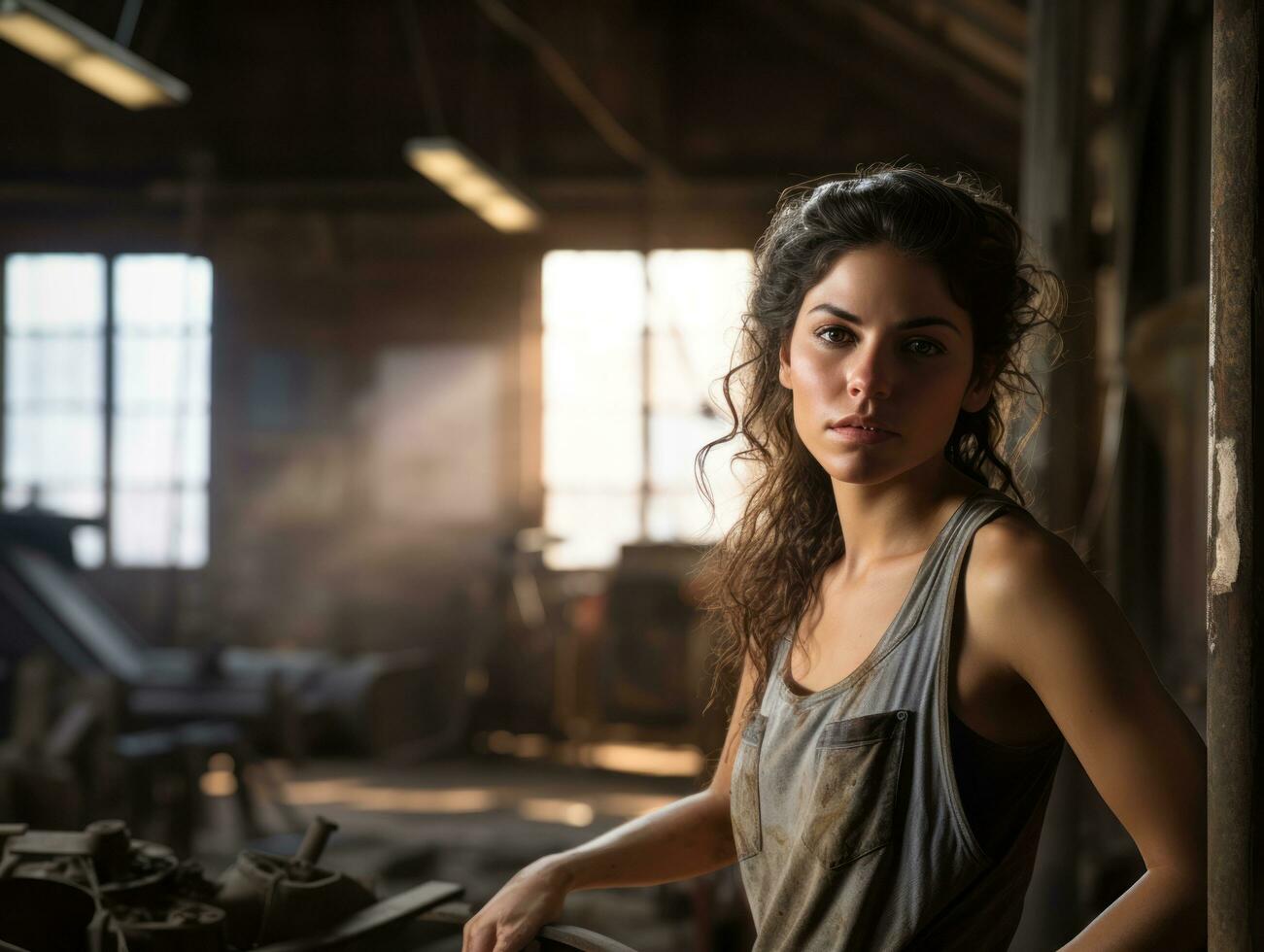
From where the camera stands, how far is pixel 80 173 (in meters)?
10.8

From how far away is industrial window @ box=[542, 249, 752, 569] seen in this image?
10.4 metres

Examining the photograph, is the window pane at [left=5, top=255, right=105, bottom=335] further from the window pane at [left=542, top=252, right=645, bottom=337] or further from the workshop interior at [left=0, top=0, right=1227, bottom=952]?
the window pane at [left=542, top=252, right=645, bottom=337]

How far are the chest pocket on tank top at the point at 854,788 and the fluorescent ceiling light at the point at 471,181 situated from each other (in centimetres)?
610

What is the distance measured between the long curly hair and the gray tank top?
209 millimetres

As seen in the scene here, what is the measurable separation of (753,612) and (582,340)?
29.4ft

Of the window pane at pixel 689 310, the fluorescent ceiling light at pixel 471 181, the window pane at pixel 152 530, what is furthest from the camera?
the window pane at pixel 152 530

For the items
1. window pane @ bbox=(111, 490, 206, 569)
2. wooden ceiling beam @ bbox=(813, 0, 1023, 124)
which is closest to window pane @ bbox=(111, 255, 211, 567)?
window pane @ bbox=(111, 490, 206, 569)

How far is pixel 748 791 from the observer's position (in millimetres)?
1493

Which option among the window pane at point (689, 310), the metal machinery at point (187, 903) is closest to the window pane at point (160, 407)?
the window pane at point (689, 310)

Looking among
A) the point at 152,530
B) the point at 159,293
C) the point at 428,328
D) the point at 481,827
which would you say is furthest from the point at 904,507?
the point at 159,293

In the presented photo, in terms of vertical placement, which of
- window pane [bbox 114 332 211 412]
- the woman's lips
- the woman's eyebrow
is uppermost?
window pane [bbox 114 332 211 412]

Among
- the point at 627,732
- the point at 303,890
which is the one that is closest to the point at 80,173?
the point at 627,732

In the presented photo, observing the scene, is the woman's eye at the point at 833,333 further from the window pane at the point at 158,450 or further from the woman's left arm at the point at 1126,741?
the window pane at the point at 158,450

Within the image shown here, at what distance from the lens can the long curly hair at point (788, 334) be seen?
1.42 m
